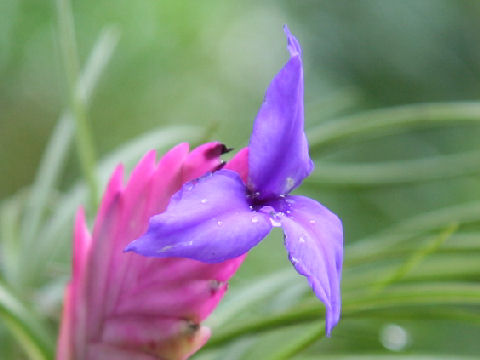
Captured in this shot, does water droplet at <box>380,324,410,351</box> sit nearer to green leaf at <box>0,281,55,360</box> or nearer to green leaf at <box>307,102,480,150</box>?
green leaf at <box>307,102,480,150</box>

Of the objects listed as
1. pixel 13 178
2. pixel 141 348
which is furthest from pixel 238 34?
pixel 141 348

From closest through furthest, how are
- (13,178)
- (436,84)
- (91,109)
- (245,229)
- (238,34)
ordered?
1. (245,229)
2. (13,178)
3. (91,109)
4. (436,84)
5. (238,34)

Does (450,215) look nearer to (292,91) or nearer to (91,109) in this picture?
(292,91)

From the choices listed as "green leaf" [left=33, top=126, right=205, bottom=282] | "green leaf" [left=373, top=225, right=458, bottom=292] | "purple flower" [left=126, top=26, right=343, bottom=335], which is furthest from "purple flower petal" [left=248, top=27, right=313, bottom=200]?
"green leaf" [left=33, top=126, right=205, bottom=282]

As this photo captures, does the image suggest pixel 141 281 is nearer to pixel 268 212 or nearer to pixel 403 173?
pixel 268 212

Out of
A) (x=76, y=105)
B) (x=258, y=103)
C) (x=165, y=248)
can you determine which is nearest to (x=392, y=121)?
(x=76, y=105)

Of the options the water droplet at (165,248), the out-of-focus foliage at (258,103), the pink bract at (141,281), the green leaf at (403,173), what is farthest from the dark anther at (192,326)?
the green leaf at (403,173)

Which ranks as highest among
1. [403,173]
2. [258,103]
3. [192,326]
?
[258,103]
